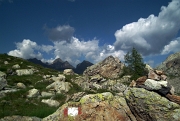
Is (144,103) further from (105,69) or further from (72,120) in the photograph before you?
(105,69)

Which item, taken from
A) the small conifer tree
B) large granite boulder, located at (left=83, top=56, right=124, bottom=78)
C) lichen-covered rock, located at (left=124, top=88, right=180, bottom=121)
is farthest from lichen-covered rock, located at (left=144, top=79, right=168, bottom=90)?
large granite boulder, located at (left=83, top=56, right=124, bottom=78)

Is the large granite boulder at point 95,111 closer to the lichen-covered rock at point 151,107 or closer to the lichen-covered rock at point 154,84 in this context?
the lichen-covered rock at point 151,107

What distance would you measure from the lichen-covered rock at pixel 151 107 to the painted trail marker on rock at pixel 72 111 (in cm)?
394

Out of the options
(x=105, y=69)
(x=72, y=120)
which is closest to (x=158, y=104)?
(x=72, y=120)

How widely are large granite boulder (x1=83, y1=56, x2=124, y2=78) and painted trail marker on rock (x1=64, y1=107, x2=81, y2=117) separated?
121 m

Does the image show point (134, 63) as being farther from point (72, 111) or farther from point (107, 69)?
point (72, 111)

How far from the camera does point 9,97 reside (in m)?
23.2

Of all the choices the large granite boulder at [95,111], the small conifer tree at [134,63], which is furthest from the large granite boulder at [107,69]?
the large granite boulder at [95,111]

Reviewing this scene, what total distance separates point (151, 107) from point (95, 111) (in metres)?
4.05

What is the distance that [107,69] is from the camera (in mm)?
137750

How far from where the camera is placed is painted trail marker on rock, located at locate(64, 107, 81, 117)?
1229cm

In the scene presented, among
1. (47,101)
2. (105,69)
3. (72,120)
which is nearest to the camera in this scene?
(72,120)

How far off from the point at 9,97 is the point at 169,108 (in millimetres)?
20801

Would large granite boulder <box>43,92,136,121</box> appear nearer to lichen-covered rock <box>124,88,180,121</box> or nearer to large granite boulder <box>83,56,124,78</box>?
lichen-covered rock <box>124,88,180,121</box>
